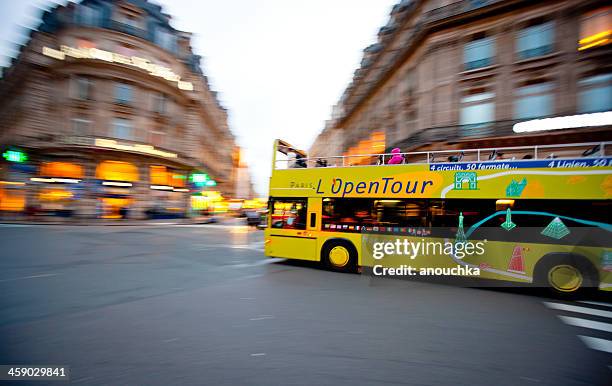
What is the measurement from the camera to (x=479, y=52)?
17.3m

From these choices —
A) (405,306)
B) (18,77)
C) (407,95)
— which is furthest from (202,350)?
(18,77)

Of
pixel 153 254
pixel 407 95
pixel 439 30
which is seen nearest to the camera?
pixel 153 254

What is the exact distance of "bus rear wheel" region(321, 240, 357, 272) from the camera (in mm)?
8500

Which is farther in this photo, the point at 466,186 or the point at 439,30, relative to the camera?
the point at 439,30

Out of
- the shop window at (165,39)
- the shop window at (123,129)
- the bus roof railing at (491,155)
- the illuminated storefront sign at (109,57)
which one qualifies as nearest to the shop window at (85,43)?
the illuminated storefront sign at (109,57)

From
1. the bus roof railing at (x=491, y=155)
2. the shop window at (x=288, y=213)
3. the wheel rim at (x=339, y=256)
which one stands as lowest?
the wheel rim at (x=339, y=256)

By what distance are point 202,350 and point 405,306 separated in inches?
147

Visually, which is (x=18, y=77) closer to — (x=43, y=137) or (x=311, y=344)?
(x=43, y=137)

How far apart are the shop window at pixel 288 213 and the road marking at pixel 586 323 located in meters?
6.39

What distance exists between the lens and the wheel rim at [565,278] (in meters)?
6.26

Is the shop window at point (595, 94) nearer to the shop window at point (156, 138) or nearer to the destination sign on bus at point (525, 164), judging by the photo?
the destination sign on bus at point (525, 164)

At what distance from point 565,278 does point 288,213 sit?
724 cm

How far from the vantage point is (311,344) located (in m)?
3.76

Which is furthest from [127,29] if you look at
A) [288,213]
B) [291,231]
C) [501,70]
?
[501,70]
